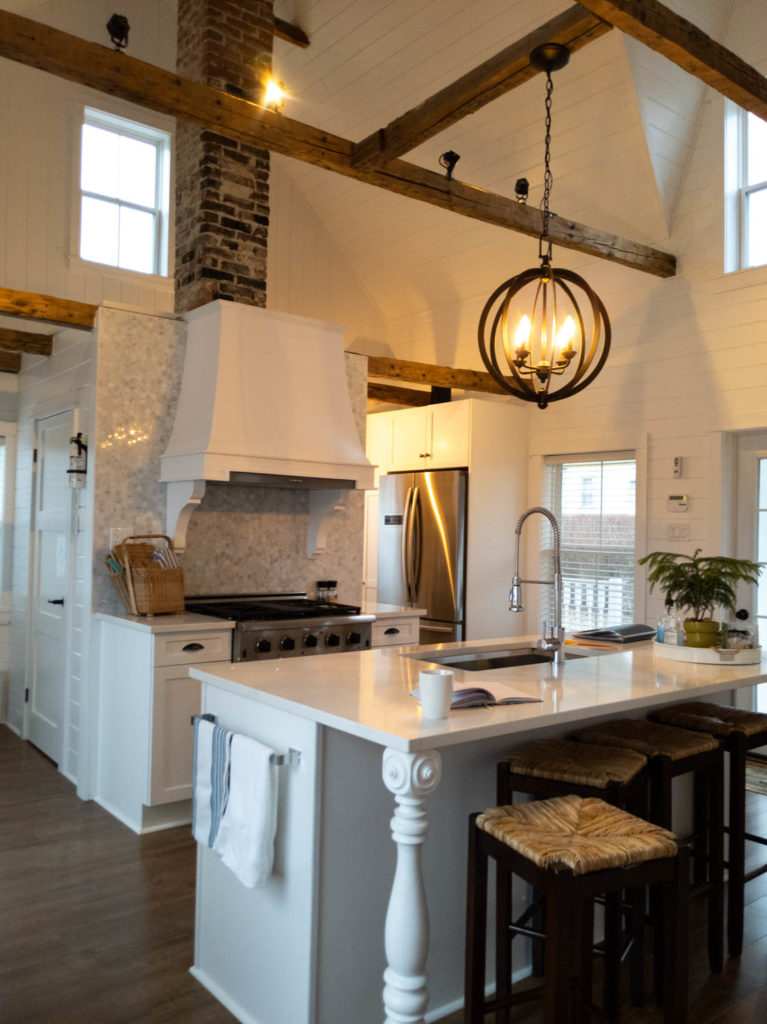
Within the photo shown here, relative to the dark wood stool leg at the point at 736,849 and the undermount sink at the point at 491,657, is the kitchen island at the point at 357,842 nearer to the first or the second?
the dark wood stool leg at the point at 736,849

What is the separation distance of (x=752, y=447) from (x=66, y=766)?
14.2 feet

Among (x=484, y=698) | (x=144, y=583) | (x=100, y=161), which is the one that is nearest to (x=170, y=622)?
(x=144, y=583)

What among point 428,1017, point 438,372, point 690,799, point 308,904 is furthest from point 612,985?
point 438,372

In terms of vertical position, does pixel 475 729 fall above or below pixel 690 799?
above

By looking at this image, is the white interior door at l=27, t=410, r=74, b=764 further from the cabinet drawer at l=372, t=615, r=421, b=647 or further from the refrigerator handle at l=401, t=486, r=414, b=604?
the refrigerator handle at l=401, t=486, r=414, b=604

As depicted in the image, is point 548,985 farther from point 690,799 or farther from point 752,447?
point 752,447

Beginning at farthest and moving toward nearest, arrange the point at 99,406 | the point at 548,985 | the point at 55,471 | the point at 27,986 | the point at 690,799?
the point at 55,471
the point at 99,406
the point at 690,799
the point at 27,986
the point at 548,985

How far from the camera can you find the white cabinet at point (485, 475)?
5965 millimetres

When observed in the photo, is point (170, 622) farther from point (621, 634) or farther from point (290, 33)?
point (290, 33)

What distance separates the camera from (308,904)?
199 cm

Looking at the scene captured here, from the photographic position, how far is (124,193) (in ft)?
20.7

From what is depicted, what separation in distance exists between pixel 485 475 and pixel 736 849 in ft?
12.2

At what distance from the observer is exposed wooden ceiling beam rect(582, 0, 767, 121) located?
9.13ft

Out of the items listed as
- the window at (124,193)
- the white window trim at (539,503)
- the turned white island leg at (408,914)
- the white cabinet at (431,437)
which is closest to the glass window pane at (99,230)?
the window at (124,193)
